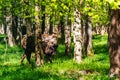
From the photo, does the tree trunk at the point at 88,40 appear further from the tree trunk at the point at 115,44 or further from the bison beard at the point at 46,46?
the tree trunk at the point at 115,44

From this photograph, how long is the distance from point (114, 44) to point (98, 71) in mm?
2179

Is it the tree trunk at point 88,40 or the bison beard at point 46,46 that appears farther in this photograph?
the tree trunk at point 88,40

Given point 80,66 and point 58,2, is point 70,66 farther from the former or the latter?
point 58,2

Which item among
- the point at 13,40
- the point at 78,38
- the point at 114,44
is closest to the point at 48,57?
the point at 78,38

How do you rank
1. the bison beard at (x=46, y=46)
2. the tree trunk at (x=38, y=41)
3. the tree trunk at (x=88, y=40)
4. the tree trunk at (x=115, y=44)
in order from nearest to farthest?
the tree trunk at (x=115, y=44) → the tree trunk at (x=38, y=41) → the bison beard at (x=46, y=46) → the tree trunk at (x=88, y=40)

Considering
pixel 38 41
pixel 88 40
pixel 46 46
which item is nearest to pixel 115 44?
pixel 38 41

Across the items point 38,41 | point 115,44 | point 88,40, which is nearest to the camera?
point 115,44

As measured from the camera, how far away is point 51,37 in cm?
1972

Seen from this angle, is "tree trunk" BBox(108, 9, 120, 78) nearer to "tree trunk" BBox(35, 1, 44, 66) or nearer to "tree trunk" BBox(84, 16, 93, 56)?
"tree trunk" BBox(35, 1, 44, 66)

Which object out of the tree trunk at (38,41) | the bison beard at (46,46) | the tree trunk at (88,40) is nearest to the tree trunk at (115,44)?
the tree trunk at (38,41)

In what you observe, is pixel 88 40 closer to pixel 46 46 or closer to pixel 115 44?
pixel 46 46

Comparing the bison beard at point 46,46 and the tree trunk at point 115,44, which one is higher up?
the tree trunk at point 115,44

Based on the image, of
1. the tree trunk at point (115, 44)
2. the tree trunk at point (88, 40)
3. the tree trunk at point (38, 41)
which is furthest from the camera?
the tree trunk at point (88, 40)

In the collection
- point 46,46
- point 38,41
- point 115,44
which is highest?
point 115,44
